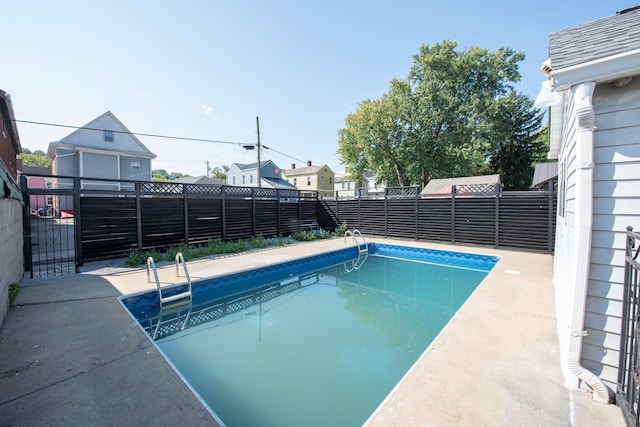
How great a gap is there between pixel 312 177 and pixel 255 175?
6.28 meters

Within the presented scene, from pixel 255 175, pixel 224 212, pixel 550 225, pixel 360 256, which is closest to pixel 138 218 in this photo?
pixel 224 212

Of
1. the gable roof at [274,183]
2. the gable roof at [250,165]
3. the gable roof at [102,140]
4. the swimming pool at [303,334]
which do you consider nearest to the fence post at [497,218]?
the swimming pool at [303,334]

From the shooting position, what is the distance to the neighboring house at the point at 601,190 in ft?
6.12

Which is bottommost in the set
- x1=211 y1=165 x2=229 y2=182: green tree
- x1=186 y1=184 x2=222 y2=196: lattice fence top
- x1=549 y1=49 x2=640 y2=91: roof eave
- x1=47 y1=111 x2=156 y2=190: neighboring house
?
x1=186 y1=184 x2=222 y2=196: lattice fence top

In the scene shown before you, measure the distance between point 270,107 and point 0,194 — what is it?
1386 cm

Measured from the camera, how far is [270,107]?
50.9 feet

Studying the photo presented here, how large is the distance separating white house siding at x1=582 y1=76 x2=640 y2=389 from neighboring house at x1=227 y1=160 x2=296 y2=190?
23675mm

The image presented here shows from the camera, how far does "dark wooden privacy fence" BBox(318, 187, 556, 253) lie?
25.2ft

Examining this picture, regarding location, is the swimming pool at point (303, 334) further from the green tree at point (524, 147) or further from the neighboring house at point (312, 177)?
the neighboring house at point (312, 177)

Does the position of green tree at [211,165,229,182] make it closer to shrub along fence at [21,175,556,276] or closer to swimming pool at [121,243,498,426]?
shrub along fence at [21,175,556,276]

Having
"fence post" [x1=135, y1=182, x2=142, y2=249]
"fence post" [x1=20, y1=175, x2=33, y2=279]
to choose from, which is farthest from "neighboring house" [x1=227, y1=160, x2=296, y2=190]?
"fence post" [x1=20, y1=175, x2=33, y2=279]

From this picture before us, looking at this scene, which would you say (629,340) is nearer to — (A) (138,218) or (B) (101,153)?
(A) (138,218)

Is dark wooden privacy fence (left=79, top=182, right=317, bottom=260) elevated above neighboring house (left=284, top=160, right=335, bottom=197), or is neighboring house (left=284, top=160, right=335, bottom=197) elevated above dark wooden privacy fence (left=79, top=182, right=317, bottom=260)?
neighboring house (left=284, top=160, right=335, bottom=197)

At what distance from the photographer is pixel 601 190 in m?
1.96
